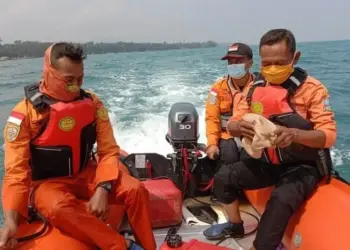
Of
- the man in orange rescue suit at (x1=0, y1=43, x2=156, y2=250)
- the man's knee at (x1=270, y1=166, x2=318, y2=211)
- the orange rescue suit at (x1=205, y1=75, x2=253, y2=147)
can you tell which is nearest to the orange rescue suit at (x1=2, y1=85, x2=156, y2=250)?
the man in orange rescue suit at (x1=0, y1=43, x2=156, y2=250)

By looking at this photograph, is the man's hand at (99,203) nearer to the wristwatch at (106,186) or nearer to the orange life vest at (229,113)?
the wristwatch at (106,186)

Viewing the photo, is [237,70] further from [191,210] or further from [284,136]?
[284,136]

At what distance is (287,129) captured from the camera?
7.16ft

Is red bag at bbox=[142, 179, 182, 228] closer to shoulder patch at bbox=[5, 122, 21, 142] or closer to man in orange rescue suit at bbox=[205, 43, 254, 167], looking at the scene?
man in orange rescue suit at bbox=[205, 43, 254, 167]

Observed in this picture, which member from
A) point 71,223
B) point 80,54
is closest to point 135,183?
point 71,223

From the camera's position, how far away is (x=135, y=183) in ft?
8.07

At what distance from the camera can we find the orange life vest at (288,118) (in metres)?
2.37

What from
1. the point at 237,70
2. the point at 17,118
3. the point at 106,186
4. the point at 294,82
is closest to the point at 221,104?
the point at 237,70

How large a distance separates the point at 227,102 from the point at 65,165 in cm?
171

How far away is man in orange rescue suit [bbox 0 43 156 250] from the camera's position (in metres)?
2.20

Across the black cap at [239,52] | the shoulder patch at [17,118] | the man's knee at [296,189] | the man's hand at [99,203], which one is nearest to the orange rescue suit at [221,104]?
the black cap at [239,52]

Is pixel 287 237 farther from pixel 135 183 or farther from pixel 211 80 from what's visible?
pixel 211 80

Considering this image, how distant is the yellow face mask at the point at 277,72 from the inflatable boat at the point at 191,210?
2.12 ft

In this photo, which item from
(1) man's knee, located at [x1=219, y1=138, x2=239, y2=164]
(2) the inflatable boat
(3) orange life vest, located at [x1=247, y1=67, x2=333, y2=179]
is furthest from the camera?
(1) man's knee, located at [x1=219, y1=138, x2=239, y2=164]
